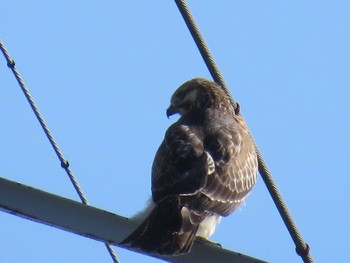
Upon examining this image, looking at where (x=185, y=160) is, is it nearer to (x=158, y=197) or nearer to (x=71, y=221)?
(x=158, y=197)

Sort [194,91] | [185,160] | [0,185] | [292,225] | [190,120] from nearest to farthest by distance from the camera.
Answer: [0,185] → [292,225] → [185,160] → [190,120] → [194,91]

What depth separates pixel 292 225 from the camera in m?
4.12

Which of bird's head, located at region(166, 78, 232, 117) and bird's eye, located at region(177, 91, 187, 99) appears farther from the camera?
bird's eye, located at region(177, 91, 187, 99)

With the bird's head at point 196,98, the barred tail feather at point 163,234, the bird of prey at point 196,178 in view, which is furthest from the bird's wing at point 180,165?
the bird's head at point 196,98

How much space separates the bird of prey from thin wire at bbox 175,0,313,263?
455 millimetres

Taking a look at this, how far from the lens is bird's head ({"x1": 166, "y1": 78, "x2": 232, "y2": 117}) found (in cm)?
662

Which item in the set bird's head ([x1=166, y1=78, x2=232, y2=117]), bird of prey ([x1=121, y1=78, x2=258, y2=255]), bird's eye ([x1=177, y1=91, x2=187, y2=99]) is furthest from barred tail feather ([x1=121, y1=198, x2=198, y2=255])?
bird's eye ([x1=177, y1=91, x2=187, y2=99])

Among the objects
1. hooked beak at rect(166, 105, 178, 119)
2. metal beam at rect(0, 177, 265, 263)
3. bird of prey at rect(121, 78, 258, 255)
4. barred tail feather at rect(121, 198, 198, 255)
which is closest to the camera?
metal beam at rect(0, 177, 265, 263)

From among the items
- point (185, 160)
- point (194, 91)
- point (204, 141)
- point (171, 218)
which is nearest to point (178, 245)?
point (171, 218)

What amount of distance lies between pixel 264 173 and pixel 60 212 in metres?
1.50

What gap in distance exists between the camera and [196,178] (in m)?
4.95

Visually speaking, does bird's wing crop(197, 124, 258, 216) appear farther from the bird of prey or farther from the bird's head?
the bird's head

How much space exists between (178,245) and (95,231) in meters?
0.70

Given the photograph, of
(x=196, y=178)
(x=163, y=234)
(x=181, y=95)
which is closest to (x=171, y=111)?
(x=181, y=95)
